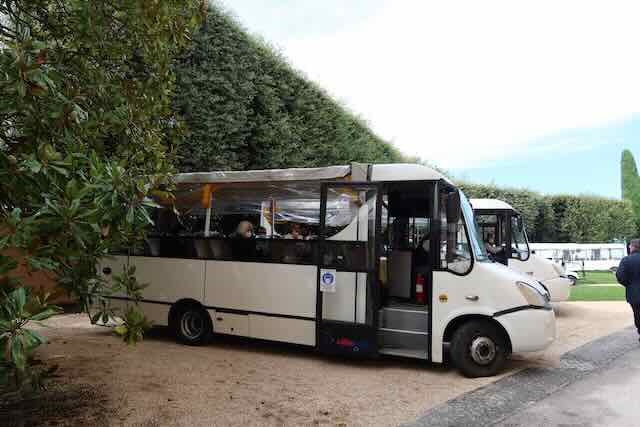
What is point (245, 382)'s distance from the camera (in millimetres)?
6527

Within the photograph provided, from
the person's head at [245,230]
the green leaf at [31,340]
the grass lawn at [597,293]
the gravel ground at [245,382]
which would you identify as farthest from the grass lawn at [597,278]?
the green leaf at [31,340]

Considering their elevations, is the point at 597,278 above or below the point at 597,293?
above

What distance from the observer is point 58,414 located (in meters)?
5.21

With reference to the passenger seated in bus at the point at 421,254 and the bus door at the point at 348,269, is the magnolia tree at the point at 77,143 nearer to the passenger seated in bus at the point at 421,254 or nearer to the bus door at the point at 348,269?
the bus door at the point at 348,269

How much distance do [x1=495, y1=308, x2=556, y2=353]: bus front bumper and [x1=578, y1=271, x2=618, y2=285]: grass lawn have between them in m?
15.6

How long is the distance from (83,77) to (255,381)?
3955mm

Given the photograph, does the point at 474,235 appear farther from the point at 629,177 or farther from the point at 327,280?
the point at 629,177

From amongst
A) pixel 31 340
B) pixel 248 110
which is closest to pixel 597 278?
pixel 248 110

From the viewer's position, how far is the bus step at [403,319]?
715 cm

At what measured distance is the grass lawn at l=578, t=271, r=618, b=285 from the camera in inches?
828

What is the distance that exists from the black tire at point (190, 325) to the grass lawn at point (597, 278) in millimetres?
16833

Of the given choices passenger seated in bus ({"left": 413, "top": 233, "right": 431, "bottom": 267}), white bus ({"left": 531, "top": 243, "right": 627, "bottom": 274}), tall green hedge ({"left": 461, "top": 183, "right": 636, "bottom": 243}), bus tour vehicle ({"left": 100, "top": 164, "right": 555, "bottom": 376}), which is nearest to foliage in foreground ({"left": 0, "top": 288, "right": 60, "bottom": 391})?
bus tour vehicle ({"left": 100, "top": 164, "right": 555, "bottom": 376})

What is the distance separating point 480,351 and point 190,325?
4.58 metres

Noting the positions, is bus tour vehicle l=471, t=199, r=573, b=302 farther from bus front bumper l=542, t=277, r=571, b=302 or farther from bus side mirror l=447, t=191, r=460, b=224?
bus side mirror l=447, t=191, r=460, b=224
